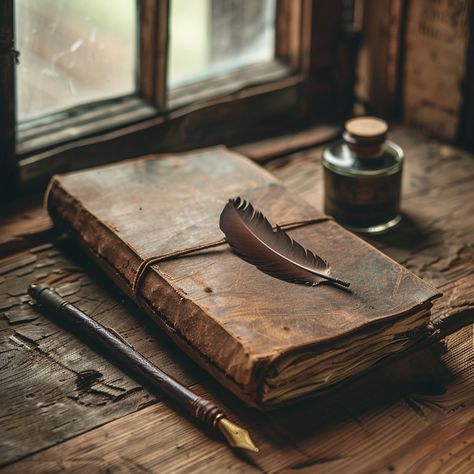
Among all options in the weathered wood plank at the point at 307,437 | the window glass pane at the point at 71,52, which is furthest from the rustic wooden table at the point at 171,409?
the window glass pane at the point at 71,52

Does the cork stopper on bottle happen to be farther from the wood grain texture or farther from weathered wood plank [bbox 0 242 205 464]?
weathered wood plank [bbox 0 242 205 464]

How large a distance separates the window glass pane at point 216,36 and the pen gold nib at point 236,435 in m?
1.02

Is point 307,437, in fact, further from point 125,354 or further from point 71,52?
point 71,52

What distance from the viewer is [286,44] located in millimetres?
2176

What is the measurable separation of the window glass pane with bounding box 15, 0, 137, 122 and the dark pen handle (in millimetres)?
509

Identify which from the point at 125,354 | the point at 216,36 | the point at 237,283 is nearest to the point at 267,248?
the point at 237,283

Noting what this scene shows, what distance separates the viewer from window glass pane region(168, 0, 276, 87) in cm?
200

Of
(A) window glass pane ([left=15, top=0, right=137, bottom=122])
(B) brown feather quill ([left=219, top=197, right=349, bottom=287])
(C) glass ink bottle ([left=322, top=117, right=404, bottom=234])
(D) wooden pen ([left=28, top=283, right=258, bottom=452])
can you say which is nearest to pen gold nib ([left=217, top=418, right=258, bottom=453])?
(D) wooden pen ([left=28, top=283, right=258, bottom=452])

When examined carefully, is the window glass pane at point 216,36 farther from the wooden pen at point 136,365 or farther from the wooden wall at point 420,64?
the wooden pen at point 136,365

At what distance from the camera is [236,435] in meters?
1.22

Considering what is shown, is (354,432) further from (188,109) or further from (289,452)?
(188,109)

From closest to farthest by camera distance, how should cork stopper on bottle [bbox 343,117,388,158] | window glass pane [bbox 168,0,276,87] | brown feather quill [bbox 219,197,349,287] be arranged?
brown feather quill [bbox 219,197,349,287]
cork stopper on bottle [bbox 343,117,388,158]
window glass pane [bbox 168,0,276,87]

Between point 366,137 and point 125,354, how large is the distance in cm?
64

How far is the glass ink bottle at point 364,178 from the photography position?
1697mm
